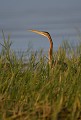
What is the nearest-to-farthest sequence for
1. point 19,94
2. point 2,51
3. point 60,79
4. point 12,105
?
point 12,105 → point 19,94 → point 60,79 → point 2,51

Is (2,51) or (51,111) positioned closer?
(51,111)

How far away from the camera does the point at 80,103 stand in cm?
463

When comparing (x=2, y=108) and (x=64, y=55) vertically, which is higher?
(x=64, y=55)

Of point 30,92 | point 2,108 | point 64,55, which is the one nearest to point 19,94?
point 30,92

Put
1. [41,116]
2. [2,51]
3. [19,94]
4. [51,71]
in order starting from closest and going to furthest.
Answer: [41,116] < [19,94] < [51,71] < [2,51]

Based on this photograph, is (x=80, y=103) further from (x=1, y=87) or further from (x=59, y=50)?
(x=59, y=50)

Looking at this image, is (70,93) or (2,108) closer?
(2,108)

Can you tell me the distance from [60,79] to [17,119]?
156cm

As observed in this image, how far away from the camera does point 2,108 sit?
466cm

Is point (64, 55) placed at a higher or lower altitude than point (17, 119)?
higher

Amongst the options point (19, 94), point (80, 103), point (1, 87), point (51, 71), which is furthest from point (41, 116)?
point (51, 71)

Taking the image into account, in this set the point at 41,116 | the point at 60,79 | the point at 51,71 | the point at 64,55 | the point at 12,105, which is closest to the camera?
the point at 41,116

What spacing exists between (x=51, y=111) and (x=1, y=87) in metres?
1.38

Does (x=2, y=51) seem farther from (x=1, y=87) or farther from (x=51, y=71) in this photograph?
(x=1, y=87)
